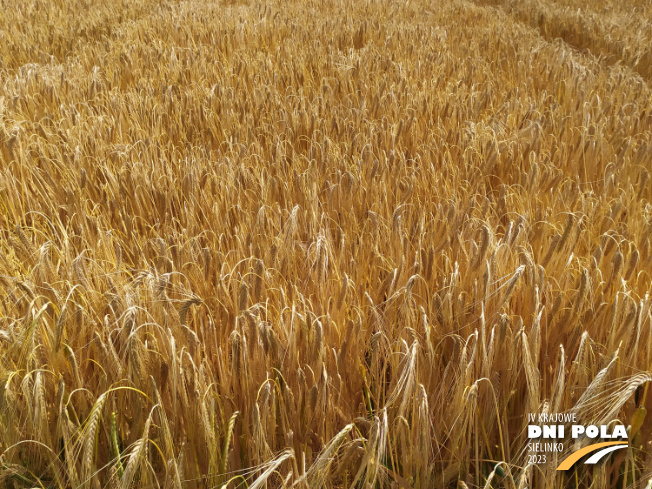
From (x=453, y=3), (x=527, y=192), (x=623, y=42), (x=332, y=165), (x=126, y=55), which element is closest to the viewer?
(x=527, y=192)

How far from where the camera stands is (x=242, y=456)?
0.93 m

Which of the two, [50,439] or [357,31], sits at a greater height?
[357,31]

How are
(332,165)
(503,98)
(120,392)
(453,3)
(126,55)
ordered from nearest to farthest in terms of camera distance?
(120,392) < (332,165) < (503,98) < (126,55) < (453,3)

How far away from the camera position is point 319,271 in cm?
124

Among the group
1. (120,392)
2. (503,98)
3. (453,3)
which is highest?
(453,3)

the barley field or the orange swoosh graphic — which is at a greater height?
the barley field

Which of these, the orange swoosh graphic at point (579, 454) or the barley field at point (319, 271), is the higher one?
the barley field at point (319, 271)

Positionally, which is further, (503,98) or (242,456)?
(503,98)

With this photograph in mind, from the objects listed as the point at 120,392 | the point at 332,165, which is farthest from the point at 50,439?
the point at 332,165

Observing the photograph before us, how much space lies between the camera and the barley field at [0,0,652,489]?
868mm

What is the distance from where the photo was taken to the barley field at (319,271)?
868mm

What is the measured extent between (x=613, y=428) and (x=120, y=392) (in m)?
0.90

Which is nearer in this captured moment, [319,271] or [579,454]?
[579,454]

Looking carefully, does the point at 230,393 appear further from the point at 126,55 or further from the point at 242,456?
the point at 126,55
